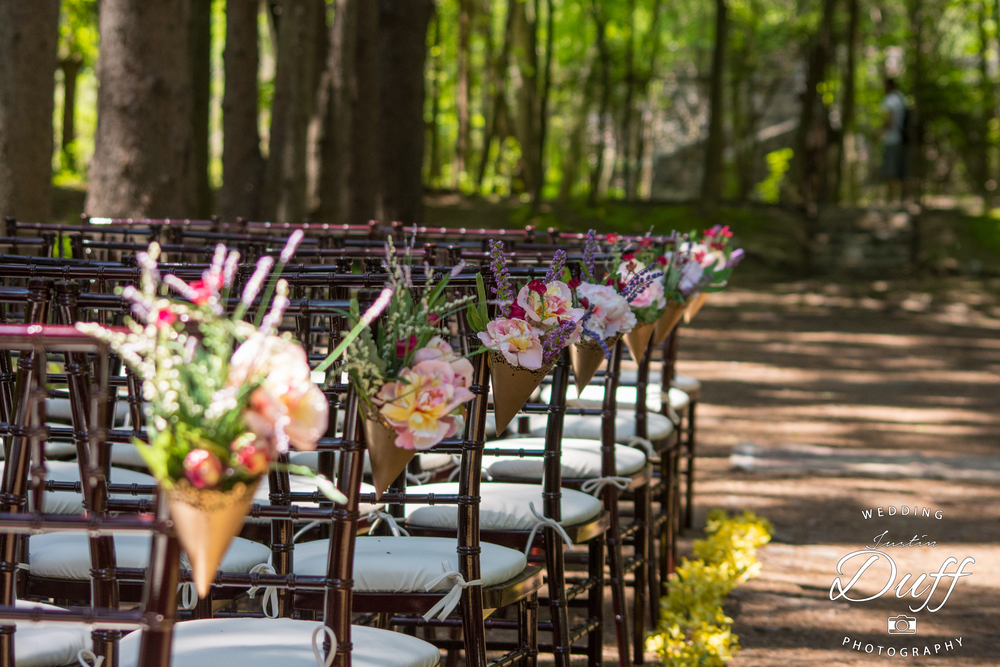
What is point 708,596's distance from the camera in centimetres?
414

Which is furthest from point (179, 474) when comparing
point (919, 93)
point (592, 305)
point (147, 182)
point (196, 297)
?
point (919, 93)

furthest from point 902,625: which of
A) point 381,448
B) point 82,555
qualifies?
point 82,555

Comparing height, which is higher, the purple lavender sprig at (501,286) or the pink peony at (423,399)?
the purple lavender sprig at (501,286)

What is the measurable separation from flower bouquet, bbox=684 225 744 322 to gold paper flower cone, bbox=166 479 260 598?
313 centimetres

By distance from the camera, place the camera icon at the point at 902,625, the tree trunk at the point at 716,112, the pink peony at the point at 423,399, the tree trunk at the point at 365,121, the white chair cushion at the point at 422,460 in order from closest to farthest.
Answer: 1. the pink peony at the point at 423,399
2. the white chair cushion at the point at 422,460
3. the camera icon at the point at 902,625
4. the tree trunk at the point at 365,121
5. the tree trunk at the point at 716,112

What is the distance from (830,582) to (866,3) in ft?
86.5

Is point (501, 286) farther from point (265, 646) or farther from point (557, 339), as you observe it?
point (265, 646)

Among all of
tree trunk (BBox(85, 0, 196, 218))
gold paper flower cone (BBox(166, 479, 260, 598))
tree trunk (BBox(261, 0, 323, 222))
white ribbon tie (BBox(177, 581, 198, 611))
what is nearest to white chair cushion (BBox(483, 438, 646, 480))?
white ribbon tie (BBox(177, 581, 198, 611))

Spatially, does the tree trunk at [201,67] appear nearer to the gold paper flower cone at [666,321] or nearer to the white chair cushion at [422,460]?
the gold paper flower cone at [666,321]

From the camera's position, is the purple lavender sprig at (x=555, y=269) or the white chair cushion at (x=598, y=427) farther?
the white chair cushion at (x=598, y=427)

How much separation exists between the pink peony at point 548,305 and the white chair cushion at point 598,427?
172cm

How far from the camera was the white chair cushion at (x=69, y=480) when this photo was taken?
2.79 meters

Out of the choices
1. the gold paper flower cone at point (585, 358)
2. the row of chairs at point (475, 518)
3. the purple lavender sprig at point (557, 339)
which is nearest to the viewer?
the row of chairs at point (475, 518)

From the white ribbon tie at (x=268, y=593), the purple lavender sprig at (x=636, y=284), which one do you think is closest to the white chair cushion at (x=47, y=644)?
the white ribbon tie at (x=268, y=593)
